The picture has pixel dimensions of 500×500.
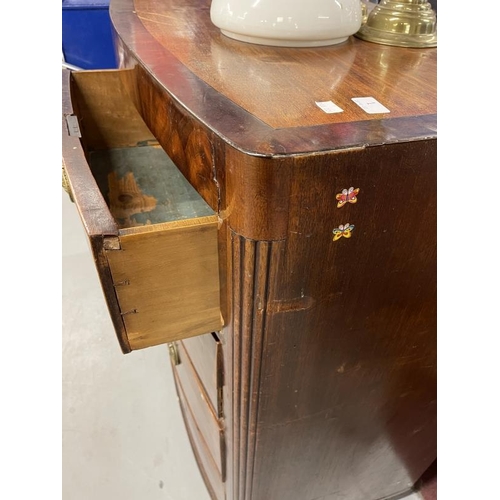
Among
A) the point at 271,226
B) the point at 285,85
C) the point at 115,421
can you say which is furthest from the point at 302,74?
the point at 115,421

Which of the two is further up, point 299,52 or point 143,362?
point 299,52

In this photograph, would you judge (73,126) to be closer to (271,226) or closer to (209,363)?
(271,226)

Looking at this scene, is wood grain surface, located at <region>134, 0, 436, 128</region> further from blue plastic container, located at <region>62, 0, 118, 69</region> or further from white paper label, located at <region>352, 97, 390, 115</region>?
blue plastic container, located at <region>62, 0, 118, 69</region>

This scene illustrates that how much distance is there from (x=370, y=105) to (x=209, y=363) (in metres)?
0.47

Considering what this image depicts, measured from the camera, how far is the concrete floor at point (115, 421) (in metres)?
1.12

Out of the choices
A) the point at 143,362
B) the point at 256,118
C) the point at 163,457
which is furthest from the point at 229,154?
the point at 143,362

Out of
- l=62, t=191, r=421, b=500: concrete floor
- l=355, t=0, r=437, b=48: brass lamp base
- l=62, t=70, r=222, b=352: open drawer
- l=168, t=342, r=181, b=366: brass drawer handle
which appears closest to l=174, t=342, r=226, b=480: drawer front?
l=168, t=342, r=181, b=366: brass drawer handle

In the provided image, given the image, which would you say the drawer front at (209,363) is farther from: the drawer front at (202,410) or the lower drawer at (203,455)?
the lower drawer at (203,455)

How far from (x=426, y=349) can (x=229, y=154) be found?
444 mm

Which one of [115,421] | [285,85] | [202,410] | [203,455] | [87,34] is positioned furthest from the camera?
[87,34]

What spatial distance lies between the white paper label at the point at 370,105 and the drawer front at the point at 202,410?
0.54m

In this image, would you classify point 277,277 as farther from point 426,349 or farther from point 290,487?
point 290,487

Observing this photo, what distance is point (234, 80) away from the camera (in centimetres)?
52

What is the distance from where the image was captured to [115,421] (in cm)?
126
